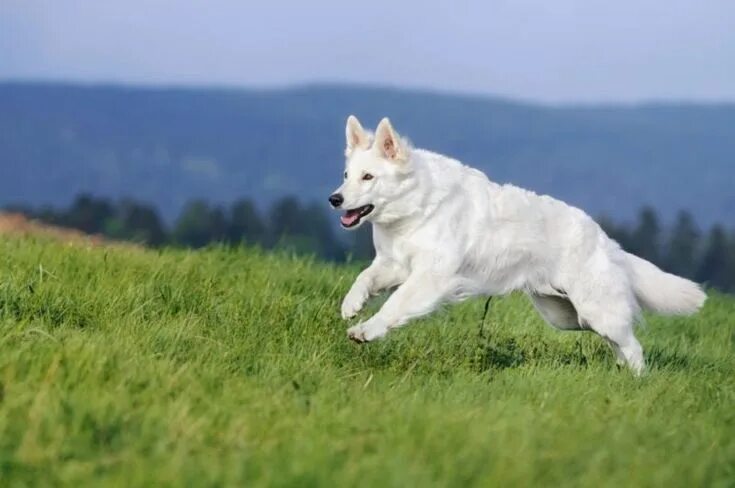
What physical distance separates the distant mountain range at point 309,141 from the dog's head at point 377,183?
2290 inches

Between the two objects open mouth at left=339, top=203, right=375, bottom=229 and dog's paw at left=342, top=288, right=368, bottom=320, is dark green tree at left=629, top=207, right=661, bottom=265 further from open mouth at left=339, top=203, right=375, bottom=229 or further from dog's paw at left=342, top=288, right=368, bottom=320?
dog's paw at left=342, top=288, right=368, bottom=320

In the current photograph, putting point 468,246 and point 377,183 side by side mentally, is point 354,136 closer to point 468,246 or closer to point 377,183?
point 377,183

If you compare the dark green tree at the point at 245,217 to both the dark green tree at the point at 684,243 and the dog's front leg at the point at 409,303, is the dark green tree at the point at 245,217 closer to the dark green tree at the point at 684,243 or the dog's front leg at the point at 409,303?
the dark green tree at the point at 684,243

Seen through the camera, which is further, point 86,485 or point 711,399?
point 711,399

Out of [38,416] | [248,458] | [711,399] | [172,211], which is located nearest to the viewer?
[248,458]

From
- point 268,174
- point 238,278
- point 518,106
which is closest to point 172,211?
point 268,174

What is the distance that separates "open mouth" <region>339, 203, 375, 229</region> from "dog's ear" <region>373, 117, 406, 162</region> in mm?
339

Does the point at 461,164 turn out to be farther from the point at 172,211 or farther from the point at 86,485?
the point at 172,211

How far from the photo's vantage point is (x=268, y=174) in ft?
256

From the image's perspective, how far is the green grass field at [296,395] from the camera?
13.8 ft

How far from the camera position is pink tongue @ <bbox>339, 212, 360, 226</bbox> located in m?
7.66

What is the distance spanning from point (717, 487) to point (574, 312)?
3.95 m

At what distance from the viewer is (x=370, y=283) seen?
7.60m

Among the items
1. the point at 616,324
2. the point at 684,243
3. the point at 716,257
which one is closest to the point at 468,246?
the point at 616,324
